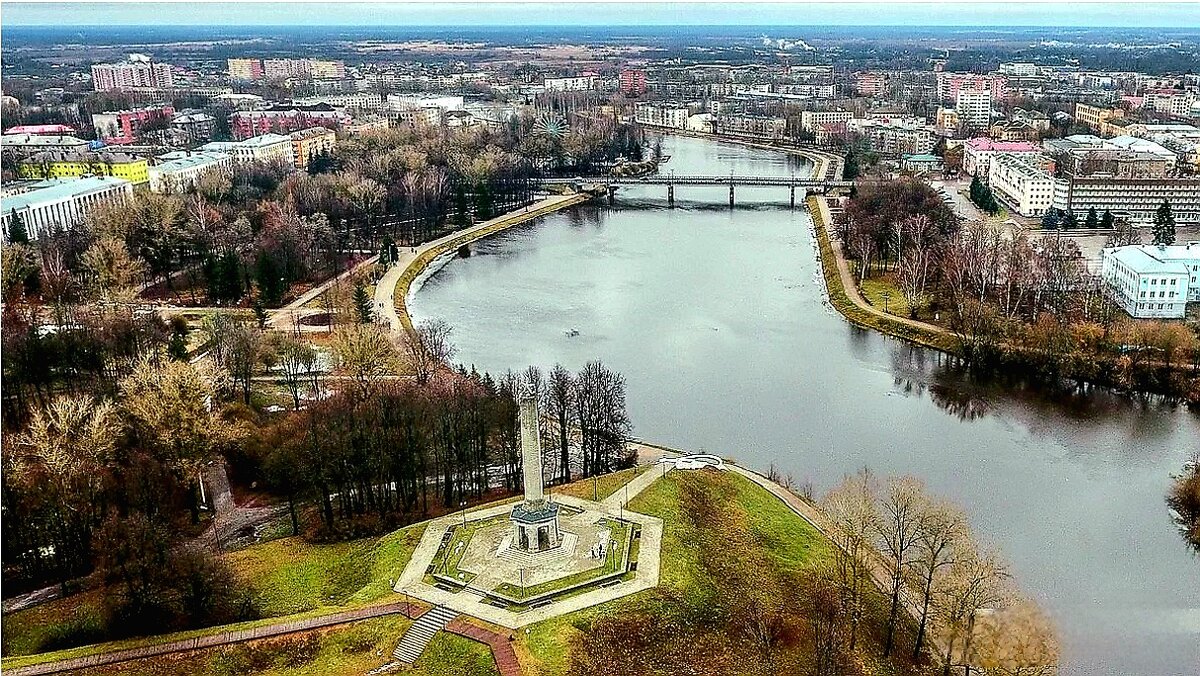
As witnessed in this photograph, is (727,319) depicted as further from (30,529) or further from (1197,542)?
(30,529)

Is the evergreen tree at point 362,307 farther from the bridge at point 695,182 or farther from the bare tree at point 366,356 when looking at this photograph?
the bridge at point 695,182

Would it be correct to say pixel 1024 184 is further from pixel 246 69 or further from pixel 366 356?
pixel 246 69

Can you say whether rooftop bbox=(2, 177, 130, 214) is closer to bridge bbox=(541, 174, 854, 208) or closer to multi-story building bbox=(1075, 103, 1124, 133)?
bridge bbox=(541, 174, 854, 208)

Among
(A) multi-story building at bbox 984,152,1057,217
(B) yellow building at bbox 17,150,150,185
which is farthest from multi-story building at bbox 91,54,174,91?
(A) multi-story building at bbox 984,152,1057,217

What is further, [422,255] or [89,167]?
[89,167]

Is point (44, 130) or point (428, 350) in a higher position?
point (44, 130)

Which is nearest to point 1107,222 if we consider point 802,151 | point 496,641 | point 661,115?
point 802,151
